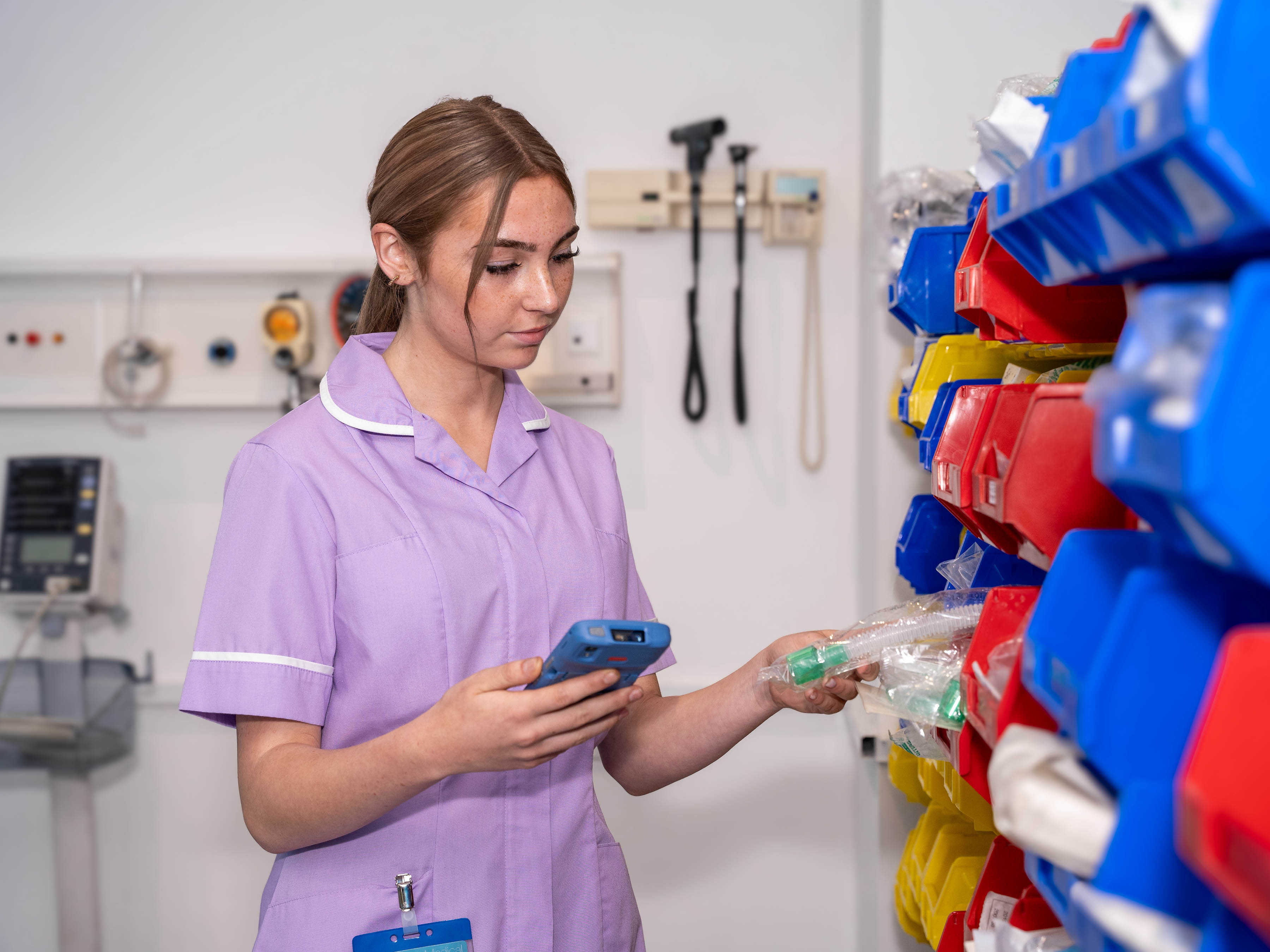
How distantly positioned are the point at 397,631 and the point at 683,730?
406 mm

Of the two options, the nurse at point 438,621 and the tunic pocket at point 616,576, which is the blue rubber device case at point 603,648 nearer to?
the nurse at point 438,621

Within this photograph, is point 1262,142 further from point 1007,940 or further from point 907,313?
point 907,313

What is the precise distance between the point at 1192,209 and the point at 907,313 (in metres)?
1.12

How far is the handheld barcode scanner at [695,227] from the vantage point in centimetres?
234

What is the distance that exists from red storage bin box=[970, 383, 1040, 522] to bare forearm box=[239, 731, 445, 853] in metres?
0.59

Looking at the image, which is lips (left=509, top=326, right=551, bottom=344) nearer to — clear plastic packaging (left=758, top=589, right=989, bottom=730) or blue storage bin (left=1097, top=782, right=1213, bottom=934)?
clear plastic packaging (left=758, top=589, right=989, bottom=730)

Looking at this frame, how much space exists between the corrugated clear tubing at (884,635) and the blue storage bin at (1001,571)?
0.05m

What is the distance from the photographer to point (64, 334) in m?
2.47

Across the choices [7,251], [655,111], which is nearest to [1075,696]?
[655,111]

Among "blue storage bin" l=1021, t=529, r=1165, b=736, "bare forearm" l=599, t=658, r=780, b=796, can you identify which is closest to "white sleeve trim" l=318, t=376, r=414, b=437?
"bare forearm" l=599, t=658, r=780, b=796

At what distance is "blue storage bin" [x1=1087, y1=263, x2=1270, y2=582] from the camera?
0.40 m

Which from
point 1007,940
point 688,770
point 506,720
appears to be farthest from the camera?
point 688,770

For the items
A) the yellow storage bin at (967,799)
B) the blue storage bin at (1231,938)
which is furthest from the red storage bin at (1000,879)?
the blue storage bin at (1231,938)

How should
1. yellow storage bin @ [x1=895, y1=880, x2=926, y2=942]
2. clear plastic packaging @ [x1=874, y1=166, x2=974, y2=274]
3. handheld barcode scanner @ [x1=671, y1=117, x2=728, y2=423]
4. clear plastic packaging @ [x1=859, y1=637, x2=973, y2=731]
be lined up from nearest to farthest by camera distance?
1. clear plastic packaging @ [x1=859, y1=637, x2=973, y2=731]
2. yellow storage bin @ [x1=895, y1=880, x2=926, y2=942]
3. clear plastic packaging @ [x1=874, y1=166, x2=974, y2=274]
4. handheld barcode scanner @ [x1=671, y1=117, x2=728, y2=423]
